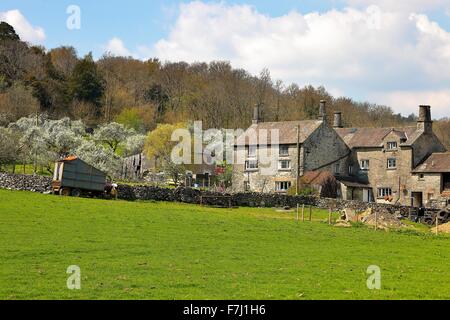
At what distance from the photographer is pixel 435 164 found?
80938 mm

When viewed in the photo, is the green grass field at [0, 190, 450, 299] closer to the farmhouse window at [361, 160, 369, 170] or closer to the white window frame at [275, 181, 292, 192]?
the white window frame at [275, 181, 292, 192]

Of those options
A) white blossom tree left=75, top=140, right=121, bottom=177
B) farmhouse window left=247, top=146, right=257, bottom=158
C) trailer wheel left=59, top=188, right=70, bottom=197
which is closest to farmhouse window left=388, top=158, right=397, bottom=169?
farmhouse window left=247, top=146, right=257, bottom=158

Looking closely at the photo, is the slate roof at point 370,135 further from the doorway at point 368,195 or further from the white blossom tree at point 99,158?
the white blossom tree at point 99,158

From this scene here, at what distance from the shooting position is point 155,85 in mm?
154375

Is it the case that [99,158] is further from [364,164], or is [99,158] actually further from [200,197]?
[364,164]

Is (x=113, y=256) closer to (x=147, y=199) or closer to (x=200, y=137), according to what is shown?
(x=147, y=199)

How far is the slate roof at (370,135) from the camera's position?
281 feet

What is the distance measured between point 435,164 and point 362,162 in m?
10.7

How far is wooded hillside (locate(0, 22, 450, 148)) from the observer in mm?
121938

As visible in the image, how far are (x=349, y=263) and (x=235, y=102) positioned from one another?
98171 millimetres

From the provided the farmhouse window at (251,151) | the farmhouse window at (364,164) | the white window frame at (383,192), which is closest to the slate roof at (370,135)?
the farmhouse window at (364,164)

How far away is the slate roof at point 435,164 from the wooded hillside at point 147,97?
137 feet

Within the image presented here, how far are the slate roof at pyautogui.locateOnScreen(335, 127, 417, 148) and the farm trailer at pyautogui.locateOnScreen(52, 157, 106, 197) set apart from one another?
140 feet
